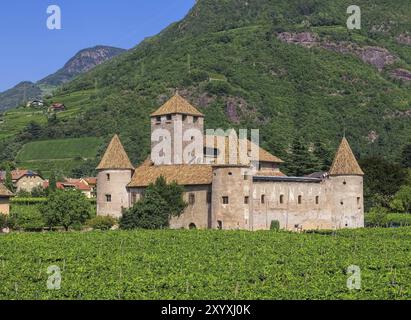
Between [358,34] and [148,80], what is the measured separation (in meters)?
56.1

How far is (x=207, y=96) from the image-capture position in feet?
449

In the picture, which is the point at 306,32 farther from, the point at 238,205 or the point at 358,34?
the point at 238,205

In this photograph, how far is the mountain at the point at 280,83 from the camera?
13338cm

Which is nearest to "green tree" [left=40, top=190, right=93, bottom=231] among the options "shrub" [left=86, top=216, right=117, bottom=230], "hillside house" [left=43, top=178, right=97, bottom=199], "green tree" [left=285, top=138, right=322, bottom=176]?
"shrub" [left=86, top=216, right=117, bottom=230]

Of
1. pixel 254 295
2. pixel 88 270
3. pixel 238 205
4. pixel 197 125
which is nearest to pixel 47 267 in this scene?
pixel 88 270

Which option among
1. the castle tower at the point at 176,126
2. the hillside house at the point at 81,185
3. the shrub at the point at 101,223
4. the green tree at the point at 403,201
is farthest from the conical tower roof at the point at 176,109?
the hillside house at the point at 81,185

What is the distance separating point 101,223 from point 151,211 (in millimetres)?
5487

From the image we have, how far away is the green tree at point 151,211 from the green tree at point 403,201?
99.2 feet

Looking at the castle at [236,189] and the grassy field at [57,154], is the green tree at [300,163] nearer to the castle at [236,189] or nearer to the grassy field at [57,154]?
the castle at [236,189]

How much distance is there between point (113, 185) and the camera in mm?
62500

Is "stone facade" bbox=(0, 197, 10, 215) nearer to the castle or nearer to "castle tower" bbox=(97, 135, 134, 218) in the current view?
the castle

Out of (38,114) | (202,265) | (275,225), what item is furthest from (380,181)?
(38,114)

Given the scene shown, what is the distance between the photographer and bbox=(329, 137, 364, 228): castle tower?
62.7 meters

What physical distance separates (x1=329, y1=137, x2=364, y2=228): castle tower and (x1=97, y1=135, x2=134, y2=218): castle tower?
59.0 feet
